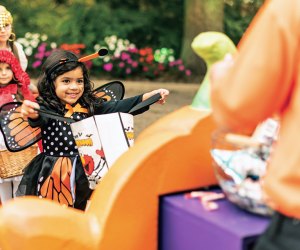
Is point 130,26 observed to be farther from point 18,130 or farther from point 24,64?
point 18,130

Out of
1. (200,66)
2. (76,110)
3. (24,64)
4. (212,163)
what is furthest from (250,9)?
(212,163)

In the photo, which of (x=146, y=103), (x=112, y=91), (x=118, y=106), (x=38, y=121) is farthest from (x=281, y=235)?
(x=112, y=91)

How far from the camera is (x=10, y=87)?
3.90 metres

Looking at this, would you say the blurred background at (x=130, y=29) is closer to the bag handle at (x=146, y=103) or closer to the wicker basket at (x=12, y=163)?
the wicker basket at (x=12, y=163)

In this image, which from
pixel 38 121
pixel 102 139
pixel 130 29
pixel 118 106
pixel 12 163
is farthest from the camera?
pixel 130 29

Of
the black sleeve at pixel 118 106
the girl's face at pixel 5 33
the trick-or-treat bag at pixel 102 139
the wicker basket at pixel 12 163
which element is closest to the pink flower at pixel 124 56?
the girl's face at pixel 5 33

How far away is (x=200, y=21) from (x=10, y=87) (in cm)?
855

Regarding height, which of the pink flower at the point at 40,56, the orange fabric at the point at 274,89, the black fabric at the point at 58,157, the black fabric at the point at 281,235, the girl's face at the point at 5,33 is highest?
the orange fabric at the point at 274,89

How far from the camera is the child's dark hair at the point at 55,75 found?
3.19 meters

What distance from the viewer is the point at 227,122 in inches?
54.8

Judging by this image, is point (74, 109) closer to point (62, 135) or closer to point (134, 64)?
point (62, 135)

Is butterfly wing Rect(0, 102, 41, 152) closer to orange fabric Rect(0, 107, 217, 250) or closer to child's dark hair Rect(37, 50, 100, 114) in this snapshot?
child's dark hair Rect(37, 50, 100, 114)

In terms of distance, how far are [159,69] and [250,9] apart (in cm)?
376

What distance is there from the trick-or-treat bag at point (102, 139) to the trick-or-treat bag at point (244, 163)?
0.66 metres
